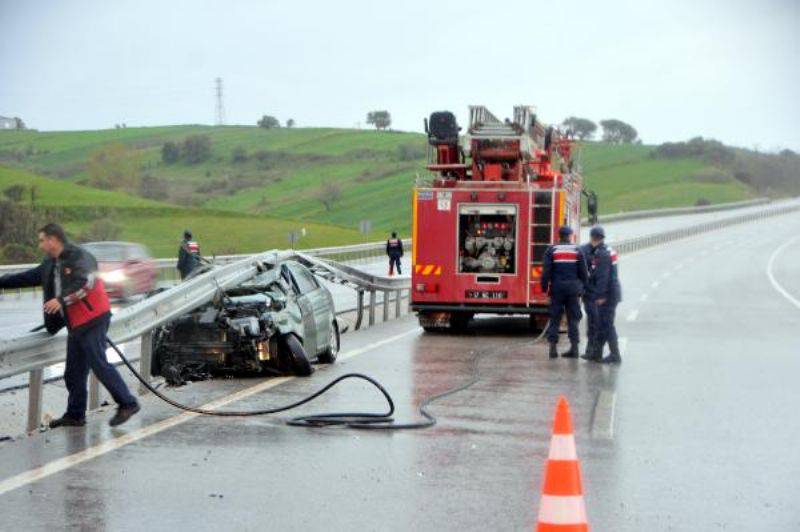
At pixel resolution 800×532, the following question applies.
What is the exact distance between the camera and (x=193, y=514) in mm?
7684

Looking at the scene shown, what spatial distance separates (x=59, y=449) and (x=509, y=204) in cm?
1318

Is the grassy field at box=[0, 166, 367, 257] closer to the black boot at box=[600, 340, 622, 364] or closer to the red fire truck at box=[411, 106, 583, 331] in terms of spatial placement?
the red fire truck at box=[411, 106, 583, 331]

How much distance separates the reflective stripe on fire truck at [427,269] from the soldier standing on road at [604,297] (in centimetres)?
505

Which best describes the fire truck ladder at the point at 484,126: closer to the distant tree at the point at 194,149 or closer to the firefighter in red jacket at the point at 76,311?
the firefighter in red jacket at the point at 76,311

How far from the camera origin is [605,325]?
57.4 ft

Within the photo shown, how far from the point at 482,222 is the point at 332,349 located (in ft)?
20.9

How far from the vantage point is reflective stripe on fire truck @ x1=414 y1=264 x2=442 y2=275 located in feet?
73.7

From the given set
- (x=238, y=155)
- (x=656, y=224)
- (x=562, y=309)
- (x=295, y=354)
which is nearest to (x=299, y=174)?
(x=238, y=155)

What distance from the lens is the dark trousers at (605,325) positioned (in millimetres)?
17391

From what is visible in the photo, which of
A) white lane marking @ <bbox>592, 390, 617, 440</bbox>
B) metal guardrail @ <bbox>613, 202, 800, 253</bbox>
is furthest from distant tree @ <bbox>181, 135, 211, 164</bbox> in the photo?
white lane marking @ <bbox>592, 390, 617, 440</bbox>

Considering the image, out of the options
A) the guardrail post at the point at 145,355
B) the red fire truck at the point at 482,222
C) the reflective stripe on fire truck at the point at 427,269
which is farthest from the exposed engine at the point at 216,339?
the reflective stripe on fire truck at the point at 427,269

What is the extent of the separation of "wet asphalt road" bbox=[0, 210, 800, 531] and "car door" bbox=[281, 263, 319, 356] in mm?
566

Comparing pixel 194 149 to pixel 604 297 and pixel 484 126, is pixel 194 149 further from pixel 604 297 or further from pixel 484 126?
pixel 604 297

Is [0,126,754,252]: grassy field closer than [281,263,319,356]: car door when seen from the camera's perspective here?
No
